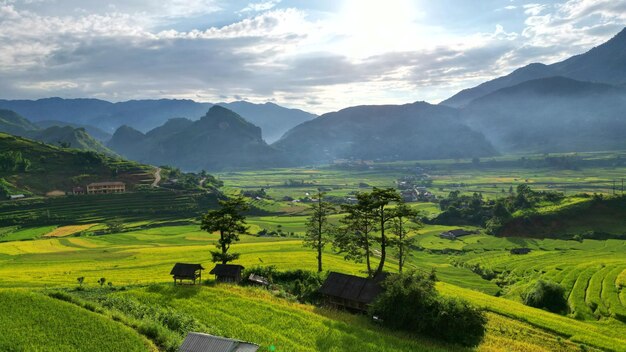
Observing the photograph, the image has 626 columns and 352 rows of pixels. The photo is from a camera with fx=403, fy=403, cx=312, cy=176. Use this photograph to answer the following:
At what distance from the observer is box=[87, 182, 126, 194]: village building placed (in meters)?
151

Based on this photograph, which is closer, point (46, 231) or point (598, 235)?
point (46, 231)

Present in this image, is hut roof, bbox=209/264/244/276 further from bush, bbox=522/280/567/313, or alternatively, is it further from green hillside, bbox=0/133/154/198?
green hillside, bbox=0/133/154/198

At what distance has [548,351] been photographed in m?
35.5

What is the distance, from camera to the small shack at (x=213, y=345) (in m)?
20.8

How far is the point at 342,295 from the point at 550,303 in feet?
114

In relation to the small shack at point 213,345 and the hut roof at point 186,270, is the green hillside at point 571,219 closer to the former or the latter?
the hut roof at point 186,270

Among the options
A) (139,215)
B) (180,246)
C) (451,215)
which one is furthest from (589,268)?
(139,215)

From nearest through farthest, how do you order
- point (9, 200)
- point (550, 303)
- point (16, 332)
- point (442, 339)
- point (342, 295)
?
point (16, 332) < point (442, 339) < point (342, 295) < point (550, 303) < point (9, 200)

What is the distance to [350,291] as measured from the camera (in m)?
43.1

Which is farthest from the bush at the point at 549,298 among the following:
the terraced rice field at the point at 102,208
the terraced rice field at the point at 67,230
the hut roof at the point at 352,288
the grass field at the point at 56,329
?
the terraced rice field at the point at 102,208

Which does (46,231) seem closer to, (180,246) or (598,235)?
(180,246)

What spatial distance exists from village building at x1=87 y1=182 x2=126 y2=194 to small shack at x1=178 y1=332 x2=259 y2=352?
146947mm

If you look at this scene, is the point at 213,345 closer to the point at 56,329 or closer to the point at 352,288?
the point at 56,329

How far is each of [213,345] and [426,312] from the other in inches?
787
